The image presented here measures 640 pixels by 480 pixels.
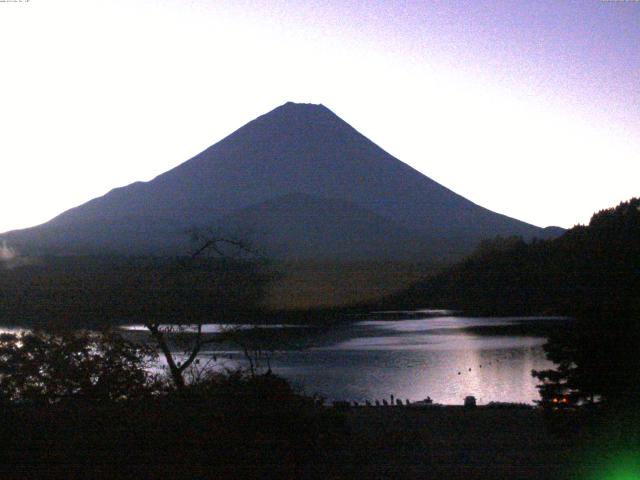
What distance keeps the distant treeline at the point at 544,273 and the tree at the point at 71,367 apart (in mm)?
8709

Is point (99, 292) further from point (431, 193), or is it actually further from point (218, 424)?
point (431, 193)

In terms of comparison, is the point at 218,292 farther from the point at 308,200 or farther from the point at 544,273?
the point at 308,200

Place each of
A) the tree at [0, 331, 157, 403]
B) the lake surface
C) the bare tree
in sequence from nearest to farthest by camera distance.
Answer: the tree at [0, 331, 157, 403] < the bare tree < the lake surface

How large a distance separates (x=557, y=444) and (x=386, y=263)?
13993 millimetres

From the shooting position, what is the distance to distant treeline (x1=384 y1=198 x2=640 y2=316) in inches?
548

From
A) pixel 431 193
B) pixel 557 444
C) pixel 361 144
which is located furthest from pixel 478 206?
pixel 557 444

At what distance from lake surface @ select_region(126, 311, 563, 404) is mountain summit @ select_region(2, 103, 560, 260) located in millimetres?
2489

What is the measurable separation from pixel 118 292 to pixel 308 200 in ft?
94.2

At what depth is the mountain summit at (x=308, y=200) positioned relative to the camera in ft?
71.5

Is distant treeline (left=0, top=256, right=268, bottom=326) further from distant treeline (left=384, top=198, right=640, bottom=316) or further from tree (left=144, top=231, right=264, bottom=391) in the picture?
distant treeline (left=384, top=198, right=640, bottom=316)

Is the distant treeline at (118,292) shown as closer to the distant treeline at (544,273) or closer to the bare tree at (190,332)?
the bare tree at (190,332)

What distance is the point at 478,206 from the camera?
47594 millimetres

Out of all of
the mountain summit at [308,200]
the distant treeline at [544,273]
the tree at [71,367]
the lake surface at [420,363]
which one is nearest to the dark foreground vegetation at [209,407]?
the tree at [71,367]

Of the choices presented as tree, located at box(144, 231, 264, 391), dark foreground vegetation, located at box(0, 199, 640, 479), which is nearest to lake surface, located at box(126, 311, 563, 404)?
dark foreground vegetation, located at box(0, 199, 640, 479)
